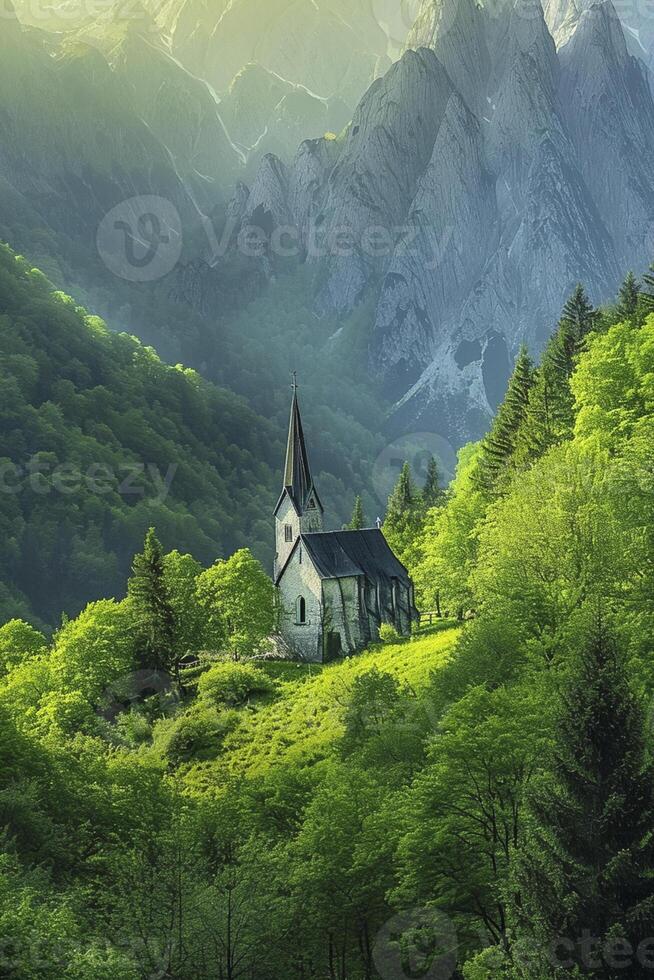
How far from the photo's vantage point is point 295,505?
6538 centimetres

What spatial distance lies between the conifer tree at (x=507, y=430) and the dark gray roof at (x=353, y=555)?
8.66 metres

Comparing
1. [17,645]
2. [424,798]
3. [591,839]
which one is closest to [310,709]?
[17,645]

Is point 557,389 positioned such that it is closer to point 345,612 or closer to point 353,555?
point 353,555

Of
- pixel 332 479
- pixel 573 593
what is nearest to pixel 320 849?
pixel 573 593

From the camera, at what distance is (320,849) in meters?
23.3

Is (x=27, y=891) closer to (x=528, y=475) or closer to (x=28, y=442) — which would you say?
(x=528, y=475)

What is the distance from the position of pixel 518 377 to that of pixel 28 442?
81.3 meters

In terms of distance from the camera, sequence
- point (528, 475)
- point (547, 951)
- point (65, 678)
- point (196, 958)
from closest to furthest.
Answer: point (547, 951), point (196, 958), point (528, 475), point (65, 678)

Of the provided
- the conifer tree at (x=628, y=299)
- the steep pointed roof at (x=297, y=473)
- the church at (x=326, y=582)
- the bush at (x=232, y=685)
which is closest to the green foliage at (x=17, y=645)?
the bush at (x=232, y=685)

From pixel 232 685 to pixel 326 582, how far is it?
35.9 feet

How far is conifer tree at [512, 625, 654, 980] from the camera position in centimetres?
1628

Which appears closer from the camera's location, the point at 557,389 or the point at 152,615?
the point at 152,615

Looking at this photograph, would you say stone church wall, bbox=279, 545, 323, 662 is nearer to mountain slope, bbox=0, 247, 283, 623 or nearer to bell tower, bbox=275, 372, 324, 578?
bell tower, bbox=275, 372, 324, 578

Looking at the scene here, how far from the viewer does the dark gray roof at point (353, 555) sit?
61.2 metres
